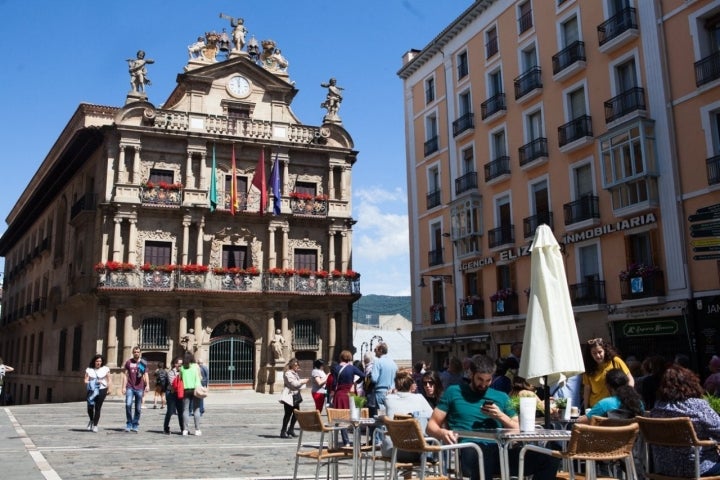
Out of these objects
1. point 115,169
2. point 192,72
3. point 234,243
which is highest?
point 192,72

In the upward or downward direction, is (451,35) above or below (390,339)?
above

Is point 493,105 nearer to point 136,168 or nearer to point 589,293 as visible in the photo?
point 589,293

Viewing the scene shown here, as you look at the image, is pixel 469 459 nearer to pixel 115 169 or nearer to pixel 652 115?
pixel 652 115

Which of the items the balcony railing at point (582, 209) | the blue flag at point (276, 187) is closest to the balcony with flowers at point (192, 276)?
the blue flag at point (276, 187)

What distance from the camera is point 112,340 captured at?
32750mm

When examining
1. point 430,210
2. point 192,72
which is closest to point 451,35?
point 430,210

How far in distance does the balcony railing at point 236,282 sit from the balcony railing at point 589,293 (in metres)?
14.4

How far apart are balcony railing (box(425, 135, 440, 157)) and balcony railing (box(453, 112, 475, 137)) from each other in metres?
1.66

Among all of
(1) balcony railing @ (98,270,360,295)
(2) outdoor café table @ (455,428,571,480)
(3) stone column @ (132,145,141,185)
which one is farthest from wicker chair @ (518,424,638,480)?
(3) stone column @ (132,145,141,185)

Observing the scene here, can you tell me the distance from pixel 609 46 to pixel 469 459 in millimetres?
20382

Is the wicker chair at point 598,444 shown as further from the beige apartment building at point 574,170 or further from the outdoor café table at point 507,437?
the beige apartment building at point 574,170

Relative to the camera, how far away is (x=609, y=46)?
23.8 metres

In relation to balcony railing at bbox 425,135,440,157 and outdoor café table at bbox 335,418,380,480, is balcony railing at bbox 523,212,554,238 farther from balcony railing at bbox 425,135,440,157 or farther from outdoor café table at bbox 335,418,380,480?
outdoor café table at bbox 335,418,380,480

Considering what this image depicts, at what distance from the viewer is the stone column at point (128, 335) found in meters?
32.7
